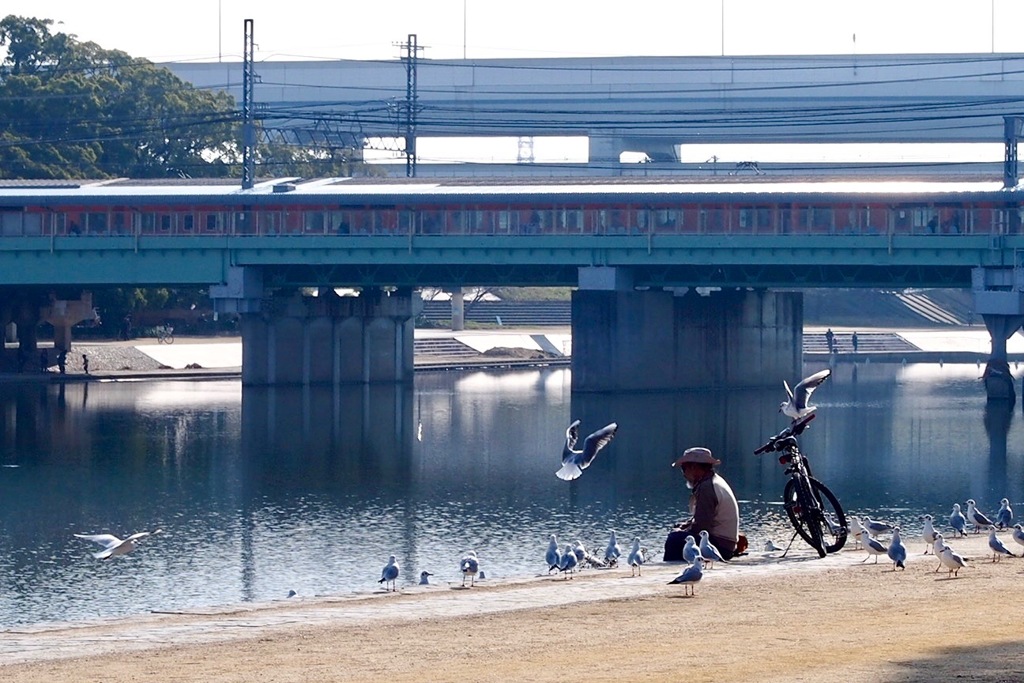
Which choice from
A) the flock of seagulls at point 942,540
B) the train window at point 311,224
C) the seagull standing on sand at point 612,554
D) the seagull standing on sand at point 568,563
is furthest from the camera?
the train window at point 311,224

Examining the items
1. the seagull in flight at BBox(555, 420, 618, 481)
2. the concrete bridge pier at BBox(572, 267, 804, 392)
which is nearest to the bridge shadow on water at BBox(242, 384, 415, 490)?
the concrete bridge pier at BBox(572, 267, 804, 392)

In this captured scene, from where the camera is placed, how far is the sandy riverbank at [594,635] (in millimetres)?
19047

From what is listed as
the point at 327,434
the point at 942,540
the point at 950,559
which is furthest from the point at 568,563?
the point at 327,434

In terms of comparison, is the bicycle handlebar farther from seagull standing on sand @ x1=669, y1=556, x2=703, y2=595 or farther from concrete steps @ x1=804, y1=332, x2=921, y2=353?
concrete steps @ x1=804, y1=332, x2=921, y2=353

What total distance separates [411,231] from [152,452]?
3121 centimetres

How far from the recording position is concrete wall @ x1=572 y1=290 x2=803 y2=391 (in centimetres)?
9206

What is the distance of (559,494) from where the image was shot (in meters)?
51.3

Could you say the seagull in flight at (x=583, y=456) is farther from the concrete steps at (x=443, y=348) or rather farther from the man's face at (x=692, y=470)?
the concrete steps at (x=443, y=348)

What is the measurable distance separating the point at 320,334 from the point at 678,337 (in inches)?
810

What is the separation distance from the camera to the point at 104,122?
435ft

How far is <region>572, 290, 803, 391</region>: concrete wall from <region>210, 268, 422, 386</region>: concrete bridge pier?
15129 mm

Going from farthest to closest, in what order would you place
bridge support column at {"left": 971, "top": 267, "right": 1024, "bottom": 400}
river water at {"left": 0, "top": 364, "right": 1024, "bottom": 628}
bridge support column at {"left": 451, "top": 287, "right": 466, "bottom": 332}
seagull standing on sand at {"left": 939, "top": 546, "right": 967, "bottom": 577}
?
bridge support column at {"left": 451, "top": 287, "right": 466, "bottom": 332}
bridge support column at {"left": 971, "top": 267, "right": 1024, "bottom": 400}
river water at {"left": 0, "top": 364, "right": 1024, "bottom": 628}
seagull standing on sand at {"left": 939, "top": 546, "right": 967, "bottom": 577}

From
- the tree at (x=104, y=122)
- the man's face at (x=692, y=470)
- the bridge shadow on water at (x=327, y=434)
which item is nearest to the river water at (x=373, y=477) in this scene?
the bridge shadow on water at (x=327, y=434)

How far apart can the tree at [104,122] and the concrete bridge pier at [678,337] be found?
4310 centimetres
